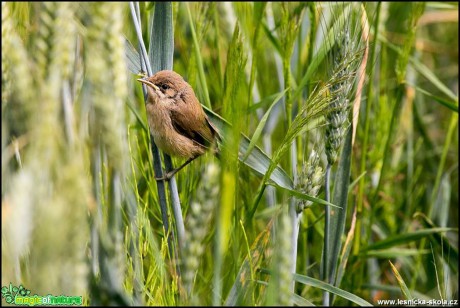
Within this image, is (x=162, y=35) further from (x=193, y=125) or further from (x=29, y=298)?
(x=29, y=298)

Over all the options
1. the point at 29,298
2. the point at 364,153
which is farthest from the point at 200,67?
the point at 29,298

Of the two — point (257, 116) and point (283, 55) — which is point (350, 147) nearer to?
point (283, 55)

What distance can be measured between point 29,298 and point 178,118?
46.1 inches

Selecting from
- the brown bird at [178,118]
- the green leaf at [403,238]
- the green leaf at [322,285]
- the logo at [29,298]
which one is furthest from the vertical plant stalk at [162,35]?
the green leaf at [403,238]

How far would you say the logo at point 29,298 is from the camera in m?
1.21

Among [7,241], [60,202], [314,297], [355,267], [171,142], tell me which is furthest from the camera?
[314,297]

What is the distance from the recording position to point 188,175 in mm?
2129

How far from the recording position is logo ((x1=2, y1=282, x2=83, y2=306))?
1.21 meters

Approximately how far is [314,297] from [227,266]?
2.87ft

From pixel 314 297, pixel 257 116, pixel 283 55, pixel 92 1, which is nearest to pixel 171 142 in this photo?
pixel 283 55

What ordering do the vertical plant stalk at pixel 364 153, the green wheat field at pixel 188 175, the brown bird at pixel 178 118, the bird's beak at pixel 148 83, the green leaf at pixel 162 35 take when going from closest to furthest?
1. the green wheat field at pixel 188 175
2. the green leaf at pixel 162 35
3. the bird's beak at pixel 148 83
4. the brown bird at pixel 178 118
5. the vertical plant stalk at pixel 364 153

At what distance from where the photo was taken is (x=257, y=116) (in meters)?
2.81

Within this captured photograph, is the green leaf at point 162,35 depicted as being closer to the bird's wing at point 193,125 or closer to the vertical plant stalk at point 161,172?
the vertical plant stalk at point 161,172

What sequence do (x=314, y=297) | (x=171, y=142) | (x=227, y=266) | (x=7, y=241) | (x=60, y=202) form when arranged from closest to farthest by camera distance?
(x=60, y=202) < (x=7, y=241) < (x=227, y=266) < (x=171, y=142) < (x=314, y=297)
